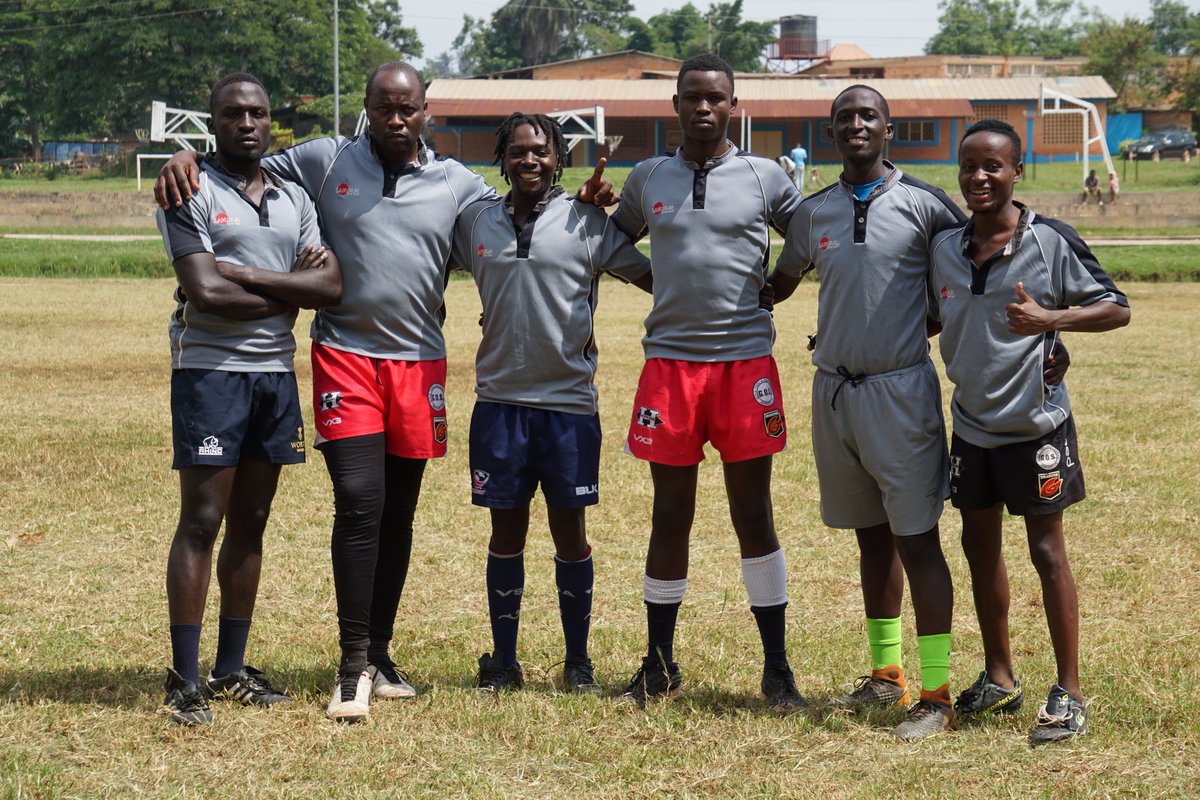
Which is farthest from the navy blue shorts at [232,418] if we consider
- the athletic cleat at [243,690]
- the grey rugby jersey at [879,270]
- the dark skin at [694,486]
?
the grey rugby jersey at [879,270]

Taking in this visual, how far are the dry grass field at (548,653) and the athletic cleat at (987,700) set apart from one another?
0.06m

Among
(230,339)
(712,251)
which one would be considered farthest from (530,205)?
(230,339)

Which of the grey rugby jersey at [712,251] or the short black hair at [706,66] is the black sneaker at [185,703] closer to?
the grey rugby jersey at [712,251]

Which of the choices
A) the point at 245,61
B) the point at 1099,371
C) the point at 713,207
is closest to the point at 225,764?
the point at 713,207

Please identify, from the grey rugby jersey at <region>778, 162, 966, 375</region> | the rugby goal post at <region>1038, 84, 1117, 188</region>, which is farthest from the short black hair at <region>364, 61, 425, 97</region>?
the rugby goal post at <region>1038, 84, 1117, 188</region>

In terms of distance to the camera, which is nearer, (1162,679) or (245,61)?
(1162,679)

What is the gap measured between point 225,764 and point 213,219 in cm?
184

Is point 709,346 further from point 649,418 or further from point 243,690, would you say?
point 243,690

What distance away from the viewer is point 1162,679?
5102mm

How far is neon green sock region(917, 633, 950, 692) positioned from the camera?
4.67 metres

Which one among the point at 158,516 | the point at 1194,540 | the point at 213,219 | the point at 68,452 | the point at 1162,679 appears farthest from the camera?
the point at 68,452

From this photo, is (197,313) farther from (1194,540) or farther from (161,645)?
(1194,540)

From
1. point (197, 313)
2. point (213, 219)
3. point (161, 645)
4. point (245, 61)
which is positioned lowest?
point (161, 645)

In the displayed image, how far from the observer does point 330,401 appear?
4.87 meters
